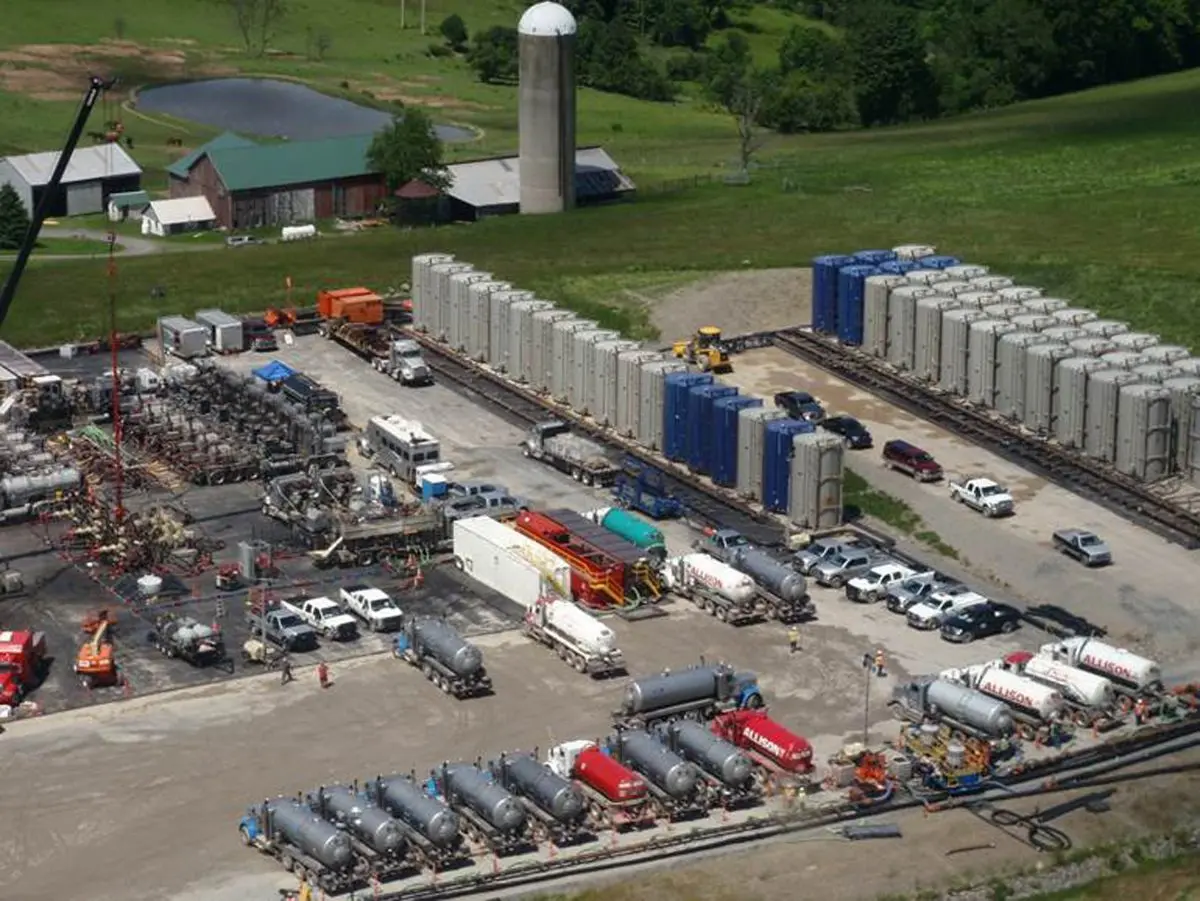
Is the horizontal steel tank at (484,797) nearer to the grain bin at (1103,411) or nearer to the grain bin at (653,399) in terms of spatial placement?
the grain bin at (653,399)

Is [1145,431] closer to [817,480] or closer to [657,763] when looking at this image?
[817,480]

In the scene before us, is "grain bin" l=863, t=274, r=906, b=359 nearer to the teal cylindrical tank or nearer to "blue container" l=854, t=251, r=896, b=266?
"blue container" l=854, t=251, r=896, b=266

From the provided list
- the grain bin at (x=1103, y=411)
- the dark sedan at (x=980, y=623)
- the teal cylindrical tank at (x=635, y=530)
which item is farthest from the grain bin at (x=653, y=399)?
the dark sedan at (x=980, y=623)

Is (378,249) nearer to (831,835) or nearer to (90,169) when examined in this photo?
(90,169)

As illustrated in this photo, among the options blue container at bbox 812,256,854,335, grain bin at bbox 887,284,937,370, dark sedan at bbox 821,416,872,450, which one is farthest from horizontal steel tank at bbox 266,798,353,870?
blue container at bbox 812,256,854,335

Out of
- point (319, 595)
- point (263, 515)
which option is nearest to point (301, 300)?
point (263, 515)
